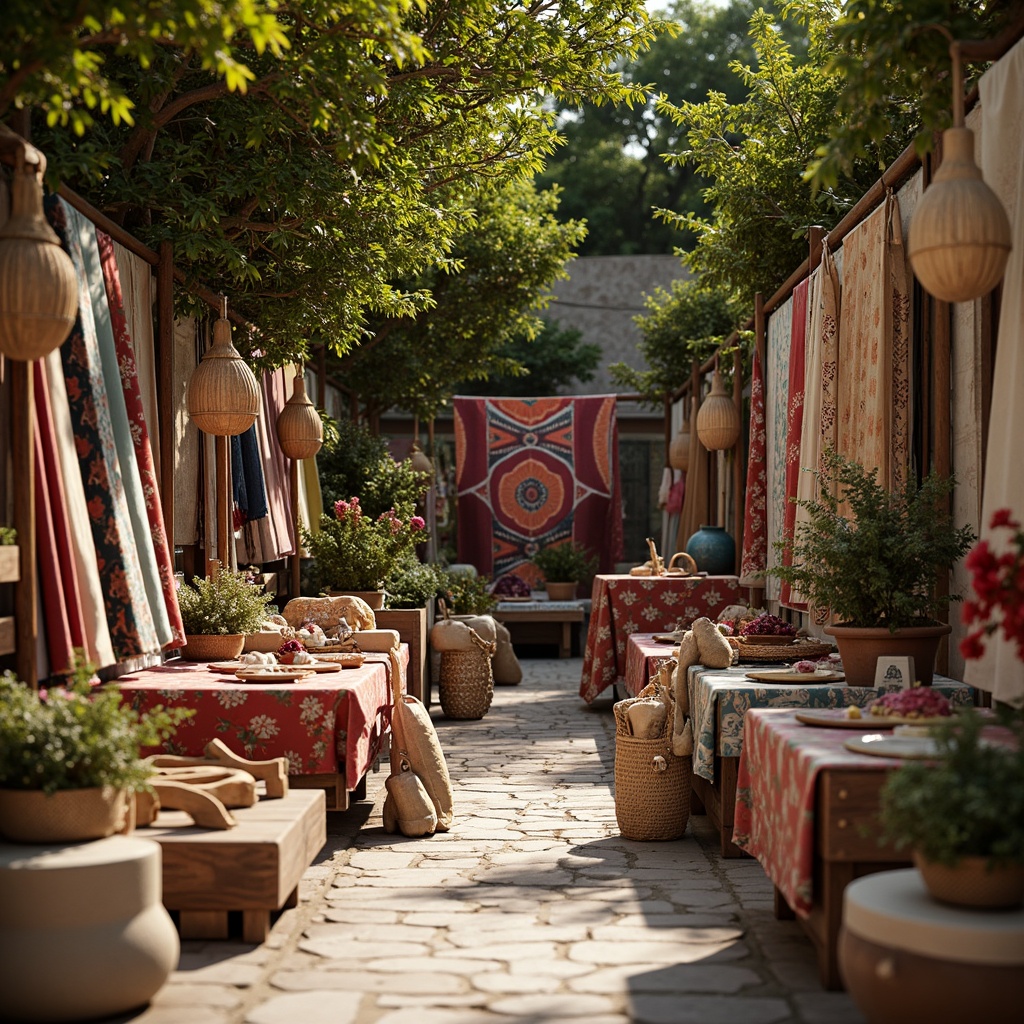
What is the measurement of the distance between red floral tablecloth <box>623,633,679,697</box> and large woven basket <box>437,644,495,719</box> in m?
1.10

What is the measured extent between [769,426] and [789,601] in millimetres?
1893

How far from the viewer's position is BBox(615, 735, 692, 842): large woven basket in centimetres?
541

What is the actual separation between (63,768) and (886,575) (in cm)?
278

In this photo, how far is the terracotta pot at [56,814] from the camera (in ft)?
10.6

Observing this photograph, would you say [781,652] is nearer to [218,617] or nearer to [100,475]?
[218,617]

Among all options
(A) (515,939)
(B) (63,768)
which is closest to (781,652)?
(A) (515,939)

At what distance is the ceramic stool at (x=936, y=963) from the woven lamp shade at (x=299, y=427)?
652 centimetres

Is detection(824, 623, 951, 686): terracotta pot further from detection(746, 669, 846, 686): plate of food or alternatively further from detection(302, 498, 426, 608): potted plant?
detection(302, 498, 426, 608): potted plant

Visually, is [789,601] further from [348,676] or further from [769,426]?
[348,676]

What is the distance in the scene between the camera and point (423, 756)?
18.4ft

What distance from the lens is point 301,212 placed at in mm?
6227

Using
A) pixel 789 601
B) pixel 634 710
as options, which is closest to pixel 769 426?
pixel 789 601

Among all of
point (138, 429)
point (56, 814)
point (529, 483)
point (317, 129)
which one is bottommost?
point (56, 814)

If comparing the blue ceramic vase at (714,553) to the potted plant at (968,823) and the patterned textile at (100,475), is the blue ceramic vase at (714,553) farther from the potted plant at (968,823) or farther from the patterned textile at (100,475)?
the potted plant at (968,823)
